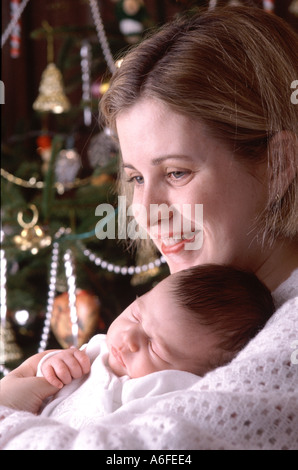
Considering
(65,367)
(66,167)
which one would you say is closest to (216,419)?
(65,367)

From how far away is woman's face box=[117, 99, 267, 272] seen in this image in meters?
1.10

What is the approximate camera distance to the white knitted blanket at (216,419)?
663 millimetres

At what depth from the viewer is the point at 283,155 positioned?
1145 millimetres

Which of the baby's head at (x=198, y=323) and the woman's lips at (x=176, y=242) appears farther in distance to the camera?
the woman's lips at (x=176, y=242)

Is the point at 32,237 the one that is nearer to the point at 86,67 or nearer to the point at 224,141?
the point at 86,67

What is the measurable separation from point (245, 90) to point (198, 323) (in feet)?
1.43

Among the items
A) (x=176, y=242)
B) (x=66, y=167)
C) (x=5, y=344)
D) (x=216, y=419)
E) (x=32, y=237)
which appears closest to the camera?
(x=216, y=419)

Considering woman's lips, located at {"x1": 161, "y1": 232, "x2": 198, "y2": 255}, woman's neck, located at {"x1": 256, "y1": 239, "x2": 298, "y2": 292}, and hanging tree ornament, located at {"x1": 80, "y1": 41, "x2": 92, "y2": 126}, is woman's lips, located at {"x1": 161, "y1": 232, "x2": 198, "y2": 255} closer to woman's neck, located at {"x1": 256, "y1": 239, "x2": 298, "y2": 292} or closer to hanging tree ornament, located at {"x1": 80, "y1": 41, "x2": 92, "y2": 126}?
woman's neck, located at {"x1": 256, "y1": 239, "x2": 298, "y2": 292}

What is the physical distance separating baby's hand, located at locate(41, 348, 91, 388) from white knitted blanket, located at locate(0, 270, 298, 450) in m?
0.28

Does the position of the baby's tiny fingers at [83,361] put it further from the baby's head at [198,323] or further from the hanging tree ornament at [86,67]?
the hanging tree ornament at [86,67]

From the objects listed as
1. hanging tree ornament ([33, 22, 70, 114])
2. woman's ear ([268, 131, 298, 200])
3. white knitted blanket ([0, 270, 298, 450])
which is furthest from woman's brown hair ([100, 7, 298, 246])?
hanging tree ornament ([33, 22, 70, 114])

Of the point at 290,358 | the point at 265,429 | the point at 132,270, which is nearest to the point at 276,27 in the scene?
the point at 290,358

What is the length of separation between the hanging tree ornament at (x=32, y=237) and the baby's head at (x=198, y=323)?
4.02 feet

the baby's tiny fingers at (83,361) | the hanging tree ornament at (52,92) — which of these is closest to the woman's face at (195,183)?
the baby's tiny fingers at (83,361)
